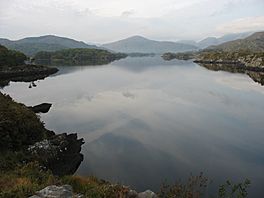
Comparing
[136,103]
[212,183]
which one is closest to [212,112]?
[136,103]

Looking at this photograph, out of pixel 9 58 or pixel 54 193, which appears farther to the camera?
pixel 9 58

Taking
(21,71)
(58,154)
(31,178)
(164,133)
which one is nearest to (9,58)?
(21,71)

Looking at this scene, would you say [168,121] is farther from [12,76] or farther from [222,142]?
[12,76]

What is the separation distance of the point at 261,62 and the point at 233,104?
8364cm

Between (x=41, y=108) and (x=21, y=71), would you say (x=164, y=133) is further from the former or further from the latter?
(x=21, y=71)

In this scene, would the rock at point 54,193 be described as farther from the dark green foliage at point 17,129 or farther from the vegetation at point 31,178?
the dark green foliage at point 17,129

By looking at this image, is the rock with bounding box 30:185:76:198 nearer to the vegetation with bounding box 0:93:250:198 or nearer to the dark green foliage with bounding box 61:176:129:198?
the vegetation with bounding box 0:93:250:198

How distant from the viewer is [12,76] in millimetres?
101062

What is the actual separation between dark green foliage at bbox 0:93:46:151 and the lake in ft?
17.6

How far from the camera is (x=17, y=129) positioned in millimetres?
25109

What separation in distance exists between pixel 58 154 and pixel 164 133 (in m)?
14.1

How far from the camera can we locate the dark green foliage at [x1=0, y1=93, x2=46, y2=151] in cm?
2383

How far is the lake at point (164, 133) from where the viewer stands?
25172mm

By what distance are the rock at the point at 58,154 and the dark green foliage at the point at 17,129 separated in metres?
0.94
